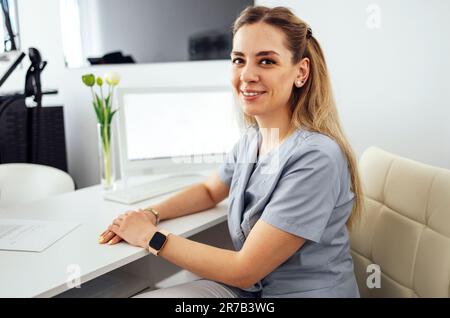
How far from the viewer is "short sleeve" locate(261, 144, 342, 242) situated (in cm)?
98

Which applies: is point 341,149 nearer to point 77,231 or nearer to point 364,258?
point 364,258

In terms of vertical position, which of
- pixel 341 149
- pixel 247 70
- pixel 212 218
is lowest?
pixel 212 218

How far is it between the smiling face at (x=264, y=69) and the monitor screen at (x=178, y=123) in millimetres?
352

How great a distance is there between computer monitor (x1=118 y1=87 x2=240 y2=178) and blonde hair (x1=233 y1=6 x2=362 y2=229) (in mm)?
377

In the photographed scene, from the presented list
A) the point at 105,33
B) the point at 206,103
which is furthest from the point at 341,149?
the point at 105,33

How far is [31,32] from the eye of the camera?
2213 mm

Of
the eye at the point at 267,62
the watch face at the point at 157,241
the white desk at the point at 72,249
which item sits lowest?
the white desk at the point at 72,249

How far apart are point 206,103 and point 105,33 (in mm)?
784

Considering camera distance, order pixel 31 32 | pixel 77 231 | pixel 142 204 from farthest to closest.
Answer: pixel 31 32
pixel 142 204
pixel 77 231

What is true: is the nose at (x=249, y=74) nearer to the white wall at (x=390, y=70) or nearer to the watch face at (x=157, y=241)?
the watch face at (x=157, y=241)

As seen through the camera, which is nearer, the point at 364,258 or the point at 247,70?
the point at 247,70

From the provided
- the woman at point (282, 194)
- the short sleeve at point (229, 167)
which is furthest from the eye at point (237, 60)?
the short sleeve at point (229, 167)

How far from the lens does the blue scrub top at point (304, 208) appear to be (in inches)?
38.9

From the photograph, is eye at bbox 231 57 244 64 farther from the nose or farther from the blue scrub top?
the blue scrub top
